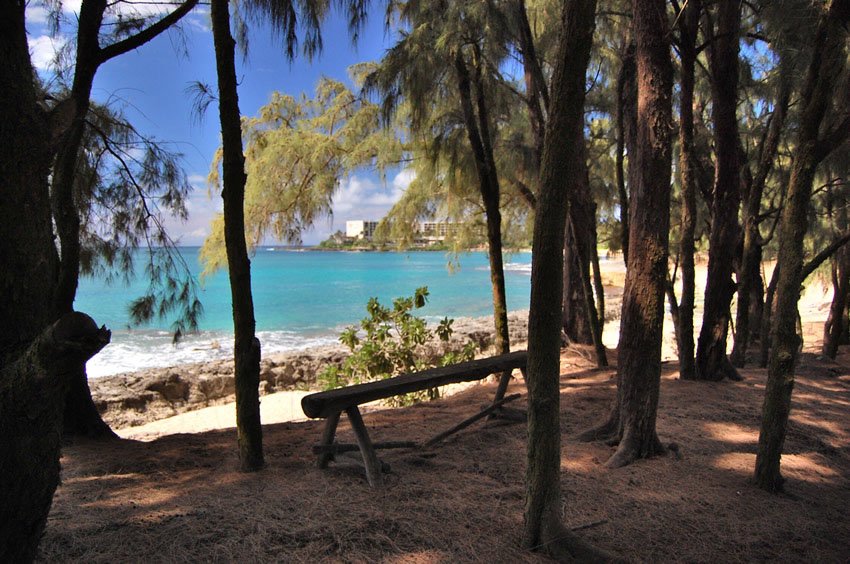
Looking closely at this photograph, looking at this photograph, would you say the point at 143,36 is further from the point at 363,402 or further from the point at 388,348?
the point at 388,348

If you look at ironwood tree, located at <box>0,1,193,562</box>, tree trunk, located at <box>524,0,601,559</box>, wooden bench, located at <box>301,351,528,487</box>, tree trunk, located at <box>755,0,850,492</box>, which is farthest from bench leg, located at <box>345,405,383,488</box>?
tree trunk, located at <box>755,0,850,492</box>

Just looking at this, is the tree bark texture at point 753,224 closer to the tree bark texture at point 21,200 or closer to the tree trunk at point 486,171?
the tree trunk at point 486,171

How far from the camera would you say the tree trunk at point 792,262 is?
2799mm

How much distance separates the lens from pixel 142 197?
15.2 ft

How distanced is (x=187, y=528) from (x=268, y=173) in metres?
7.90

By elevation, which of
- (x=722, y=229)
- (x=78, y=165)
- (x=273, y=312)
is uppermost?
(x=78, y=165)

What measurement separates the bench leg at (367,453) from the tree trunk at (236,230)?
0.60m

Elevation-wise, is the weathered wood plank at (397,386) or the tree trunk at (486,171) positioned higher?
the tree trunk at (486,171)

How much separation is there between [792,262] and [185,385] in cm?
966

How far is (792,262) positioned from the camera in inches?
111

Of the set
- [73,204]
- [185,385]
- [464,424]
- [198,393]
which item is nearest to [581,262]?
[464,424]

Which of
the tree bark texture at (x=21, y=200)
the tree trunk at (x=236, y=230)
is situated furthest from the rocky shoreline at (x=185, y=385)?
the tree bark texture at (x=21, y=200)

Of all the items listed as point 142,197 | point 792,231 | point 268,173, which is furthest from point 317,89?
point 792,231

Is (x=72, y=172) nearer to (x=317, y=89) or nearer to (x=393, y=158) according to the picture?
(x=393, y=158)
